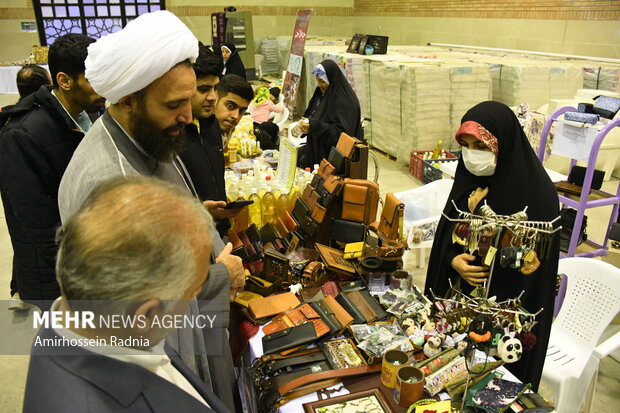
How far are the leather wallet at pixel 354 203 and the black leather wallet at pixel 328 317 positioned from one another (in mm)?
673

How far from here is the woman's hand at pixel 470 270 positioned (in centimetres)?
211

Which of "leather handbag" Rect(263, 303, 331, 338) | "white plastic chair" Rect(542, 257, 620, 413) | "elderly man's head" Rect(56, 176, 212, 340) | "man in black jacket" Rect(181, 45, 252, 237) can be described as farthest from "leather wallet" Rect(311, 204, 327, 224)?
"elderly man's head" Rect(56, 176, 212, 340)

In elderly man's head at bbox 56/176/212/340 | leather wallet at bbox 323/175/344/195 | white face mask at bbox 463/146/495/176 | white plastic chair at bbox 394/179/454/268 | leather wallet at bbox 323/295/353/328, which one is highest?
elderly man's head at bbox 56/176/212/340

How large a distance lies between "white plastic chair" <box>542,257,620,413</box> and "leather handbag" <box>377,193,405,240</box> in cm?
107

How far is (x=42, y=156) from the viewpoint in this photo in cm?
215

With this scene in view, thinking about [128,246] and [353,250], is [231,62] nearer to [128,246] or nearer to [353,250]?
[353,250]

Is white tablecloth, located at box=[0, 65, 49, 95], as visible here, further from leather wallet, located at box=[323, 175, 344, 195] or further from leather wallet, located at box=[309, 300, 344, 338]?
leather wallet, located at box=[309, 300, 344, 338]

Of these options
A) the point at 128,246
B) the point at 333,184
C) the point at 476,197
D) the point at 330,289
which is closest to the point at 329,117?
the point at 333,184

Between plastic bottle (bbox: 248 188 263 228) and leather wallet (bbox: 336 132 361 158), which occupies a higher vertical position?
leather wallet (bbox: 336 132 361 158)

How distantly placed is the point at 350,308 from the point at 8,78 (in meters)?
12.3

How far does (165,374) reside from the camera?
98cm

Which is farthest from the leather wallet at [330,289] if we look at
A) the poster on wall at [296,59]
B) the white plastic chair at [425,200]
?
the poster on wall at [296,59]

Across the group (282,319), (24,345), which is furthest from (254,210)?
(24,345)

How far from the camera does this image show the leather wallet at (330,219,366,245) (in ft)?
8.41
